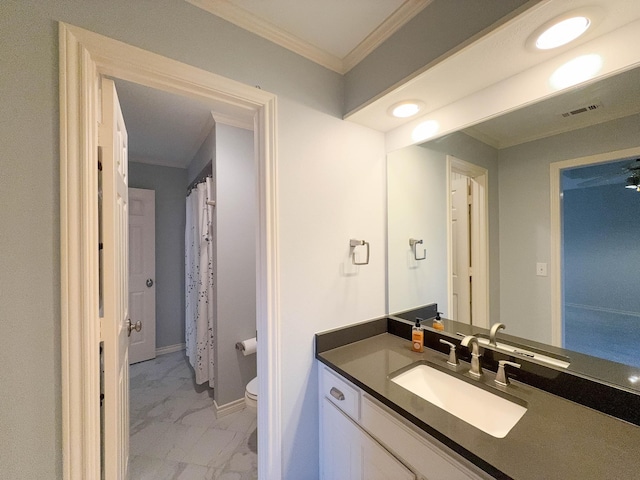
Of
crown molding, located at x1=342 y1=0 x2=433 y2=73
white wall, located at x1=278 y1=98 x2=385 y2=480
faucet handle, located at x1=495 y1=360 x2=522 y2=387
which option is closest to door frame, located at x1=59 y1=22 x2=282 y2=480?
white wall, located at x1=278 y1=98 x2=385 y2=480

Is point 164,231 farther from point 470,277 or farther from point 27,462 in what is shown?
point 470,277

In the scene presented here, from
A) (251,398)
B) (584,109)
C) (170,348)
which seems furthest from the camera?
(170,348)

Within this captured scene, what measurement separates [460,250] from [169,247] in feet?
11.5

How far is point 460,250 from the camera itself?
54.7 inches

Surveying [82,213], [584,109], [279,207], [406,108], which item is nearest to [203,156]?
[279,207]

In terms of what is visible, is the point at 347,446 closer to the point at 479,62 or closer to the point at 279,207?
the point at 279,207

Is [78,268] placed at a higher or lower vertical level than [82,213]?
lower

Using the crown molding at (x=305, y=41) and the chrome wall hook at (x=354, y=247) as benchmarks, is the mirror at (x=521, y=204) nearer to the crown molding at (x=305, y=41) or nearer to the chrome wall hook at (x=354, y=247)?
the chrome wall hook at (x=354, y=247)

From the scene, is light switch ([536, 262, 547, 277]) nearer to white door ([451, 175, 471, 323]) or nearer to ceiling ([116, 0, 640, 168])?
white door ([451, 175, 471, 323])

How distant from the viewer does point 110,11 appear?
0.85m

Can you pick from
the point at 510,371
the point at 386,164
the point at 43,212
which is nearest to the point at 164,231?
the point at 43,212

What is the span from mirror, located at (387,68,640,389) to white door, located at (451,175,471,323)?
0.8 inches

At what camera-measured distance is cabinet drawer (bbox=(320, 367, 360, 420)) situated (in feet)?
3.49

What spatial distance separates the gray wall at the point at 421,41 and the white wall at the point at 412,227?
0.46 meters
